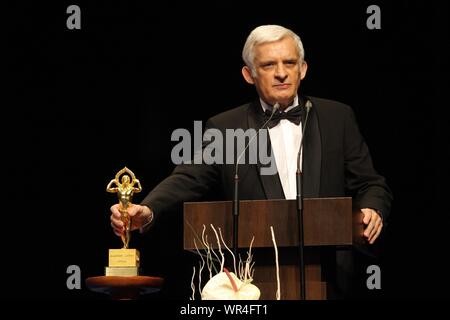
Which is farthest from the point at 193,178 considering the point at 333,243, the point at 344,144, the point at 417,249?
the point at 417,249

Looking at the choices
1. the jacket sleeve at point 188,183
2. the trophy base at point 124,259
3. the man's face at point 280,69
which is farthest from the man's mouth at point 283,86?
the trophy base at point 124,259

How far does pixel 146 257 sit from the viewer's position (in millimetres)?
4602

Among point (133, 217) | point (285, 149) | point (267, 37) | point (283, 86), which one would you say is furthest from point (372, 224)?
point (267, 37)

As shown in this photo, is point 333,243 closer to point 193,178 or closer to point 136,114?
point 193,178

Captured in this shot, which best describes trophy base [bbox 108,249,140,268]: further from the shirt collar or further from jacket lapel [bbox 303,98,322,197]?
the shirt collar

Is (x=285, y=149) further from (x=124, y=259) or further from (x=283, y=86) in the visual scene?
(x=124, y=259)

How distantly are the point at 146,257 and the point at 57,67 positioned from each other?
3.63ft

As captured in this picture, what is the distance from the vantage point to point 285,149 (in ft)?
12.8

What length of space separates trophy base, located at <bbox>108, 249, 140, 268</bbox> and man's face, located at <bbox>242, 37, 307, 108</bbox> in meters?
1.07

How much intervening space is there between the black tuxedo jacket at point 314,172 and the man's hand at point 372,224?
0.09 meters

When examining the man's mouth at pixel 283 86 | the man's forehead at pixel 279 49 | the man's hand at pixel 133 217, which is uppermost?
the man's forehead at pixel 279 49

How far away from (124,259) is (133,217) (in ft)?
0.75

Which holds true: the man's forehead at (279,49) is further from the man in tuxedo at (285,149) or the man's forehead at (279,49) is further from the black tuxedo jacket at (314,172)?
the black tuxedo jacket at (314,172)

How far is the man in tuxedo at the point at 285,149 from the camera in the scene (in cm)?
370
